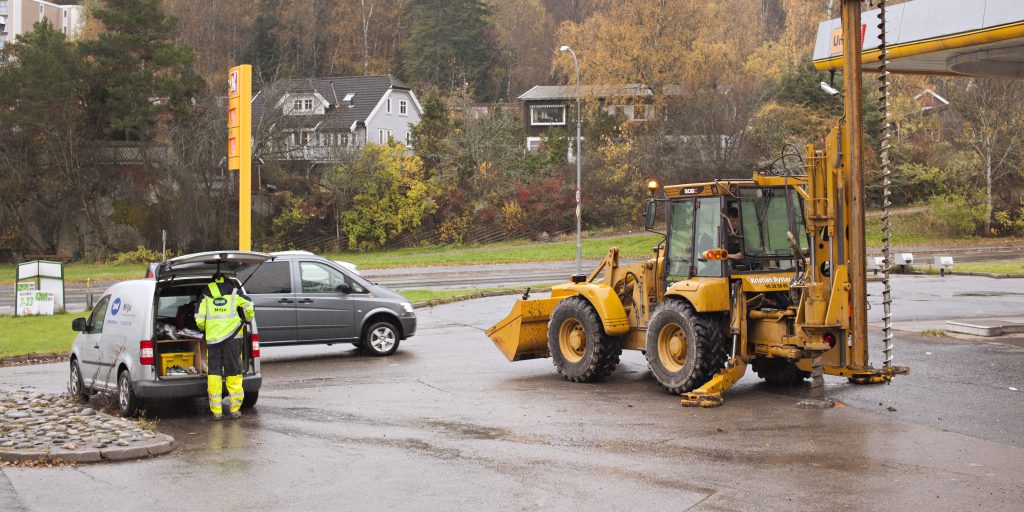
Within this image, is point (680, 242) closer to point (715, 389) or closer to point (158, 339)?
point (715, 389)

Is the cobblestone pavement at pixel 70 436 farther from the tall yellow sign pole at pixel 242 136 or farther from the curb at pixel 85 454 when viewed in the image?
the tall yellow sign pole at pixel 242 136

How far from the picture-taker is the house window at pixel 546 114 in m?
78.8

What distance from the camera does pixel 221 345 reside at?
12156 millimetres

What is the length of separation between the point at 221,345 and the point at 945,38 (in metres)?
13.4

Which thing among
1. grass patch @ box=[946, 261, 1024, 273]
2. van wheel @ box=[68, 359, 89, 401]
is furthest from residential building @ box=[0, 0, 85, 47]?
van wheel @ box=[68, 359, 89, 401]

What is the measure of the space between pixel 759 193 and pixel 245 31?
82310 millimetres

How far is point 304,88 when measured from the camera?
220 ft

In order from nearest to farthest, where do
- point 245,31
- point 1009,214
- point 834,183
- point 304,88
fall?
point 834,183 < point 1009,214 < point 304,88 < point 245,31

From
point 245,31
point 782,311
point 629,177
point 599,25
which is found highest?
point 245,31

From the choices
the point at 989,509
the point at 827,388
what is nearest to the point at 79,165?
the point at 827,388

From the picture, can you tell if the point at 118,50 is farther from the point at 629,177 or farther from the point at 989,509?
the point at 989,509

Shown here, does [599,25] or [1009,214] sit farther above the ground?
[599,25]

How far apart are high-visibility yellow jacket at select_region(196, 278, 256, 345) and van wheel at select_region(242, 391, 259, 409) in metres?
0.85

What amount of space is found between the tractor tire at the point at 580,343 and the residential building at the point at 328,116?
150 ft
